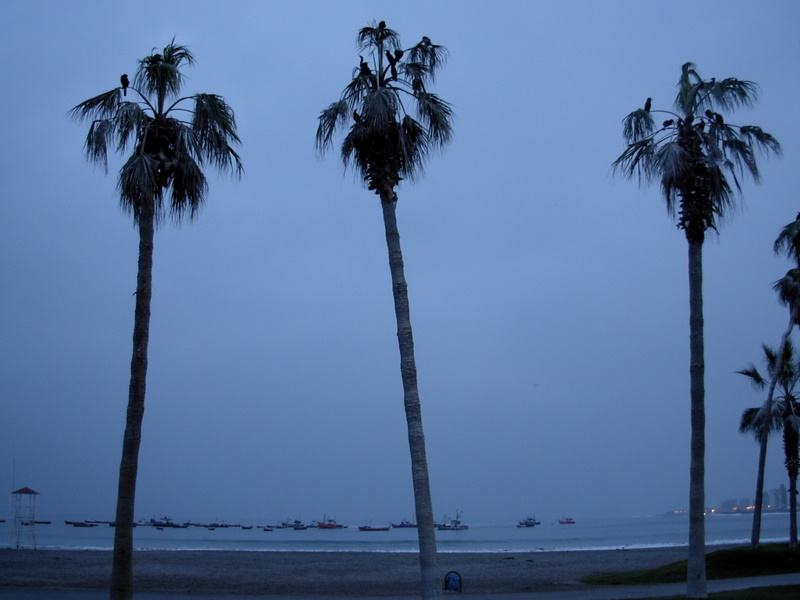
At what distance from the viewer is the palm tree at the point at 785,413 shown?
3219 centimetres

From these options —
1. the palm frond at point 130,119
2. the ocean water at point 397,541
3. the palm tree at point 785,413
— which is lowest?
the ocean water at point 397,541

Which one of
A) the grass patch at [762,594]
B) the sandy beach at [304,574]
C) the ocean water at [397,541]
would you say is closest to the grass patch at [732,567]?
the sandy beach at [304,574]

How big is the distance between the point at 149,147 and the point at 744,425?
31086 millimetres

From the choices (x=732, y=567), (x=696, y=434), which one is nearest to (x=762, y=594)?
(x=696, y=434)

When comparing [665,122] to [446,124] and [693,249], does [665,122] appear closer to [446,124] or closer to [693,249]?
[693,249]

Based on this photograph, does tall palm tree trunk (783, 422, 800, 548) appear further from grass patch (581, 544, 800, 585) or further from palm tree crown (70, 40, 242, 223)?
palm tree crown (70, 40, 242, 223)

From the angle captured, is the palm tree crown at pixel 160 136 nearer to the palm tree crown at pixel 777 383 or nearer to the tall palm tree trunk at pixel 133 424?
the tall palm tree trunk at pixel 133 424

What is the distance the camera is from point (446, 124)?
14508 millimetres

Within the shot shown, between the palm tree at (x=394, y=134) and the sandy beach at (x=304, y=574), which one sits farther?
the sandy beach at (x=304, y=574)

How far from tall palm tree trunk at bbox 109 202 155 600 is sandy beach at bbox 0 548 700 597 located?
49.2 ft

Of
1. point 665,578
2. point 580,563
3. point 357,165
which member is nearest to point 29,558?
point 580,563

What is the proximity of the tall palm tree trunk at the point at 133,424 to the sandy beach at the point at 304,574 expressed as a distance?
1499 cm

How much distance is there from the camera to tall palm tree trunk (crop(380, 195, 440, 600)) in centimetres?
1205

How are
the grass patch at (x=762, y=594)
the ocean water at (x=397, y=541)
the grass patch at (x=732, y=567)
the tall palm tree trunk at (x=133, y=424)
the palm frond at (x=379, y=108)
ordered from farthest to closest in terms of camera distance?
the ocean water at (x=397, y=541), the grass patch at (x=732, y=567), the grass patch at (x=762, y=594), the palm frond at (x=379, y=108), the tall palm tree trunk at (x=133, y=424)
